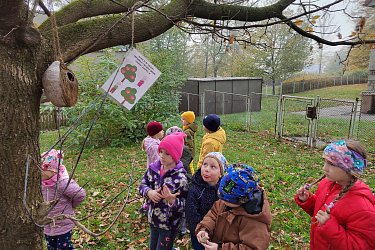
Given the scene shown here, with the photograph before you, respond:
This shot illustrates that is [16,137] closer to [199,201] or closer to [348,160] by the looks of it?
[199,201]

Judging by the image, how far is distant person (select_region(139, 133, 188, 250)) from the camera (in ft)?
8.96

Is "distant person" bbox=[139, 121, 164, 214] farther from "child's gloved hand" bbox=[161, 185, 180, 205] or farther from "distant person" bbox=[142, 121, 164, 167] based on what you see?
"child's gloved hand" bbox=[161, 185, 180, 205]

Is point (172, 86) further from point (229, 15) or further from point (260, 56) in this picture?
point (260, 56)

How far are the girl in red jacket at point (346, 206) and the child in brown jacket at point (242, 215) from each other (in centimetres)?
39

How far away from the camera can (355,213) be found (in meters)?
1.87

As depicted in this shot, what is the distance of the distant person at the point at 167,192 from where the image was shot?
8.96ft

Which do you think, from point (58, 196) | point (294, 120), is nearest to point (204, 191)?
point (58, 196)

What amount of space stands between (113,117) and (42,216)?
8210 mm

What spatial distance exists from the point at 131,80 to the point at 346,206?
172 centimetres

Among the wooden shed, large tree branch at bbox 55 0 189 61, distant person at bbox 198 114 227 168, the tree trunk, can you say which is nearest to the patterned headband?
large tree branch at bbox 55 0 189 61

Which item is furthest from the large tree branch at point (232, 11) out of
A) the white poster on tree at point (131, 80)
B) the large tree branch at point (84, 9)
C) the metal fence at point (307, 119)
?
the metal fence at point (307, 119)

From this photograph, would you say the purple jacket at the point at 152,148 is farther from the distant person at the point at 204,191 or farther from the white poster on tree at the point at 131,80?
the white poster on tree at the point at 131,80

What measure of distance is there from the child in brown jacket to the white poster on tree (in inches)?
34.8

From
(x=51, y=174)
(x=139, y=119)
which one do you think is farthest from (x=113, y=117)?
(x=51, y=174)
